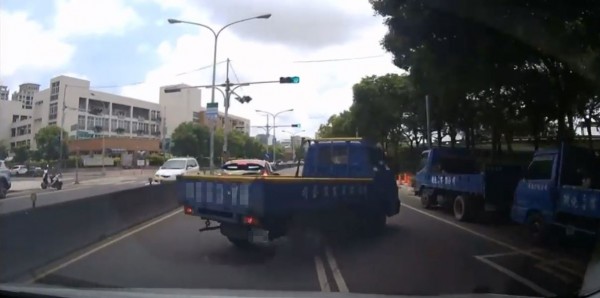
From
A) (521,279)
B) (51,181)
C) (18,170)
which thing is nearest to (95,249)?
(18,170)

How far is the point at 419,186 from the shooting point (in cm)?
1881

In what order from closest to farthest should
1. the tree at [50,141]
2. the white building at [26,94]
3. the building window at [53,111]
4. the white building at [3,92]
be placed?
the white building at [3,92] < the white building at [26,94] < the building window at [53,111] < the tree at [50,141]

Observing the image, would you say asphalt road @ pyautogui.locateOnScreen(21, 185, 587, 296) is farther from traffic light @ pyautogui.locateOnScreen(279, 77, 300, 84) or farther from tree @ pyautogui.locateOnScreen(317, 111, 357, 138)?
tree @ pyautogui.locateOnScreen(317, 111, 357, 138)

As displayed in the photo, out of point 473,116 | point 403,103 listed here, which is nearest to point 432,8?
point 473,116

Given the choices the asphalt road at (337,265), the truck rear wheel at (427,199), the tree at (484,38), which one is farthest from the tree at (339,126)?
the asphalt road at (337,265)

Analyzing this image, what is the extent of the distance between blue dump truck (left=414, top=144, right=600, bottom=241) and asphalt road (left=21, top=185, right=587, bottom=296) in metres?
0.58

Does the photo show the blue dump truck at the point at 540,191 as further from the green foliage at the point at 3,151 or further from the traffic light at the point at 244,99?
the traffic light at the point at 244,99

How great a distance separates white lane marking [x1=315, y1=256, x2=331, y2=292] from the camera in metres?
6.44

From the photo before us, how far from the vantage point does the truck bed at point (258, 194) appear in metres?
7.98

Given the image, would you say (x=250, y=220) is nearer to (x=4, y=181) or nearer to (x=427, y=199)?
(x=4, y=181)

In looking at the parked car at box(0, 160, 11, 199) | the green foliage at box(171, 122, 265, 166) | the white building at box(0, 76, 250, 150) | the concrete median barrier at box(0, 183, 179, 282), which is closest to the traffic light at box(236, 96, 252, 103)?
the green foliage at box(171, 122, 265, 166)

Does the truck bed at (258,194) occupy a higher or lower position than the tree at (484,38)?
lower

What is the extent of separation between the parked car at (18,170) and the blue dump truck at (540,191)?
10763 millimetres

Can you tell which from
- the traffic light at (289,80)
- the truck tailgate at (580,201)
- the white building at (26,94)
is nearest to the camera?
the truck tailgate at (580,201)
